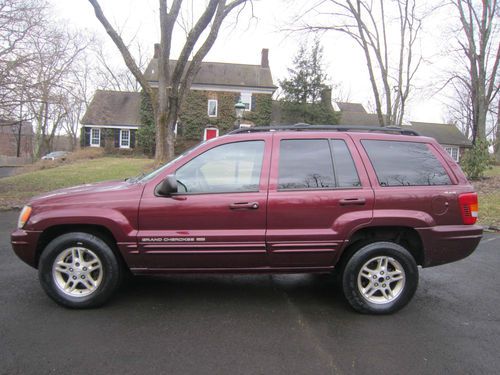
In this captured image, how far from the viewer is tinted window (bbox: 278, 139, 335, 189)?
3.87 metres

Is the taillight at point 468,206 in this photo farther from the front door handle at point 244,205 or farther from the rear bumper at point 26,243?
the rear bumper at point 26,243

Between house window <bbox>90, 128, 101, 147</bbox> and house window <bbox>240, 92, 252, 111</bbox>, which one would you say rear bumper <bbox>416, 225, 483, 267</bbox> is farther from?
house window <bbox>90, 128, 101, 147</bbox>

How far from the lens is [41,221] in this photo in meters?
3.77

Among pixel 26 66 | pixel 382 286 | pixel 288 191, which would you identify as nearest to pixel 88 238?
pixel 288 191

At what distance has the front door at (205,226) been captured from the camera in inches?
147

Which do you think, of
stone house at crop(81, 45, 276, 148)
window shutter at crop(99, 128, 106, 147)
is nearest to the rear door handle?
stone house at crop(81, 45, 276, 148)

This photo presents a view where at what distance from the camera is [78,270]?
12.5ft

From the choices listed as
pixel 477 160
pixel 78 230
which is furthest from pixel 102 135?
pixel 78 230

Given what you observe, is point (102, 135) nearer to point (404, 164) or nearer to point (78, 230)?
point (78, 230)

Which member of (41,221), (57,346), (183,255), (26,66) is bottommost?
(57,346)

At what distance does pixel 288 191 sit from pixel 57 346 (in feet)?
7.84

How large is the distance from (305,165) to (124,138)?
110 ft

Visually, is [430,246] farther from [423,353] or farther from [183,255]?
[183,255]

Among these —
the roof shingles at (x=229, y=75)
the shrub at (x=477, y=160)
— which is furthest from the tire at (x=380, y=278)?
the roof shingles at (x=229, y=75)
